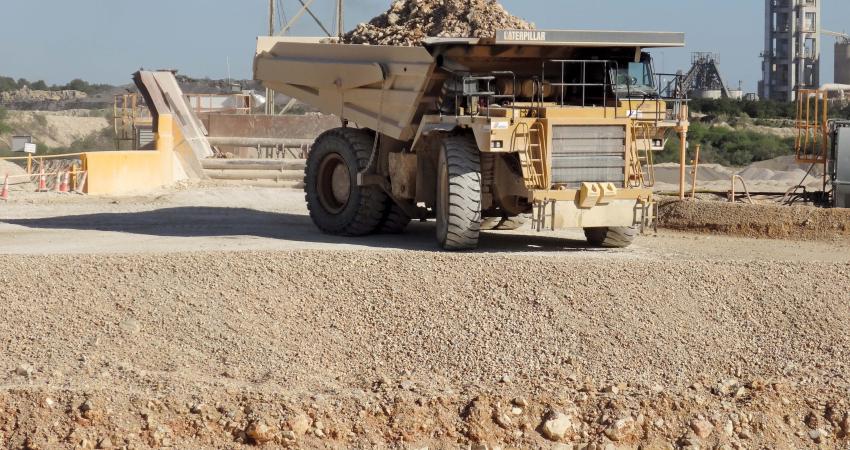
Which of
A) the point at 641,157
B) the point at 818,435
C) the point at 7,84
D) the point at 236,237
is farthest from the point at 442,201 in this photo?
the point at 7,84

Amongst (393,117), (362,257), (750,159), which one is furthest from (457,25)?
(750,159)

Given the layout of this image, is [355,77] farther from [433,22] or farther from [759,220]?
[759,220]

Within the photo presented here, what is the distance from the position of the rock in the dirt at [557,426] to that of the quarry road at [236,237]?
16.5ft

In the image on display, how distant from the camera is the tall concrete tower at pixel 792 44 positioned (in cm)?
6850

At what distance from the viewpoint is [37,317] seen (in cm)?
1158

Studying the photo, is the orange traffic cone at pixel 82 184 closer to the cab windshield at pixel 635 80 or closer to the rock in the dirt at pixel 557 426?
the cab windshield at pixel 635 80

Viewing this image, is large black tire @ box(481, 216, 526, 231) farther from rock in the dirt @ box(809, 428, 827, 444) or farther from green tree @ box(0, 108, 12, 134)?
green tree @ box(0, 108, 12, 134)

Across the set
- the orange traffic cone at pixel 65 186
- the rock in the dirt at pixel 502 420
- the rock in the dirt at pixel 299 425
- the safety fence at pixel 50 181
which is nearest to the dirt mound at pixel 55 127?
the safety fence at pixel 50 181

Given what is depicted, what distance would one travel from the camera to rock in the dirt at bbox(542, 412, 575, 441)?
378 inches

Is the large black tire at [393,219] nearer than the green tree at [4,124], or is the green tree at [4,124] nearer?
the large black tire at [393,219]

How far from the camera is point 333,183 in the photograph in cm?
1775

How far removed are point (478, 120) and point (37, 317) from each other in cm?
538

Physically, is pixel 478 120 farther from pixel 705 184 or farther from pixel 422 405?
pixel 705 184

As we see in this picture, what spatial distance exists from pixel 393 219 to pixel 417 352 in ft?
19.6
